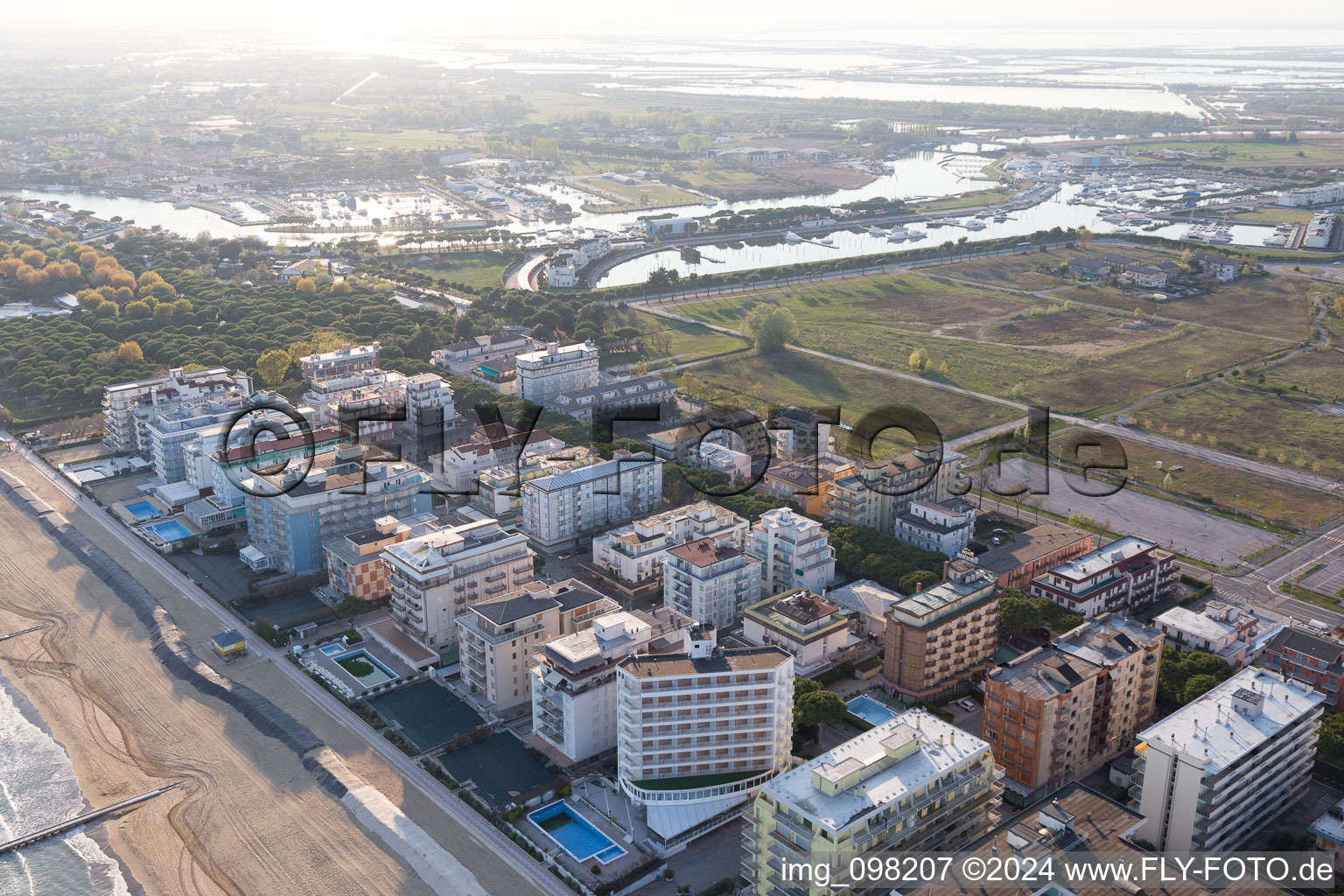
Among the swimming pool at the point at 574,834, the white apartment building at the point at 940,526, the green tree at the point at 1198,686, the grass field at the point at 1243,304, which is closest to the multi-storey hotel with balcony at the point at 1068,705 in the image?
the green tree at the point at 1198,686

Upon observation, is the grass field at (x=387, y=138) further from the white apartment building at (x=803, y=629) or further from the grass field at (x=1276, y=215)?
the white apartment building at (x=803, y=629)

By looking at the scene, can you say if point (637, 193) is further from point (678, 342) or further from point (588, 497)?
point (588, 497)

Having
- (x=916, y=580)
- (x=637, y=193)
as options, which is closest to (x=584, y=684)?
(x=916, y=580)

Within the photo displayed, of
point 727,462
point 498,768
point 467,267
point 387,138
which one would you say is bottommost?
point 498,768

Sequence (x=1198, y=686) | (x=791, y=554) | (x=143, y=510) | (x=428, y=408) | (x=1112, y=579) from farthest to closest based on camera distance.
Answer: (x=428, y=408) → (x=143, y=510) → (x=791, y=554) → (x=1112, y=579) → (x=1198, y=686)

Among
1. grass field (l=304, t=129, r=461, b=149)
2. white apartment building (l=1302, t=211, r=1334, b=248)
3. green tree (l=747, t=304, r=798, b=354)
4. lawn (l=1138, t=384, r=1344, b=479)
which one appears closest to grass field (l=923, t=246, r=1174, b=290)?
white apartment building (l=1302, t=211, r=1334, b=248)

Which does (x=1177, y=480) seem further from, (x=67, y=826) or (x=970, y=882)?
(x=67, y=826)
